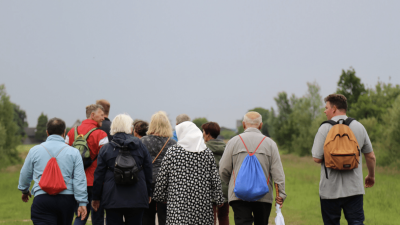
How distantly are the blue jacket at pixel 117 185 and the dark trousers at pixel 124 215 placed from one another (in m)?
0.15

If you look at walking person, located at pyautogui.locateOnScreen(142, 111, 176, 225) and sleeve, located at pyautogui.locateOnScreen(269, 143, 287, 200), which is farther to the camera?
walking person, located at pyautogui.locateOnScreen(142, 111, 176, 225)

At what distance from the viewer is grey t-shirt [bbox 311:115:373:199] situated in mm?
5242

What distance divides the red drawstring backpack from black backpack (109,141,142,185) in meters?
0.70

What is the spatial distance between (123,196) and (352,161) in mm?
3150

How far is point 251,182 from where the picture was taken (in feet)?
16.6

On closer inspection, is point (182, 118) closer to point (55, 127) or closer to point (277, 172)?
point (277, 172)

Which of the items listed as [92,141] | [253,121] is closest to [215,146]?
[253,121]

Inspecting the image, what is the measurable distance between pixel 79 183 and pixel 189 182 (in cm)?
151

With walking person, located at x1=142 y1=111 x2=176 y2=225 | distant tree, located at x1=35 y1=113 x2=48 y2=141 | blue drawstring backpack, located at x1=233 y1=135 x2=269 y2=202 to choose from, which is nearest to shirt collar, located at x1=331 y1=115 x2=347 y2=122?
blue drawstring backpack, located at x1=233 y1=135 x2=269 y2=202

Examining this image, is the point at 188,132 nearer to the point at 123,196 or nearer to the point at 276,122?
the point at 123,196

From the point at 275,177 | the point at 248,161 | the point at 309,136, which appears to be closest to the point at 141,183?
the point at 248,161

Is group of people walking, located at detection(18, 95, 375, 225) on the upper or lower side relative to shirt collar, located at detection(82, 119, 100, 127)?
lower

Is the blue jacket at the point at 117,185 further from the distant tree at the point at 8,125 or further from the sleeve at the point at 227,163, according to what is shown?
the distant tree at the point at 8,125

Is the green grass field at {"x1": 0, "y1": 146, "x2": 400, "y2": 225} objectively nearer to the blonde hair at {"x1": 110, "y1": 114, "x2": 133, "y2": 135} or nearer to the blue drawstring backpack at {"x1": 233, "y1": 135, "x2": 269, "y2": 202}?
the blue drawstring backpack at {"x1": 233, "y1": 135, "x2": 269, "y2": 202}
